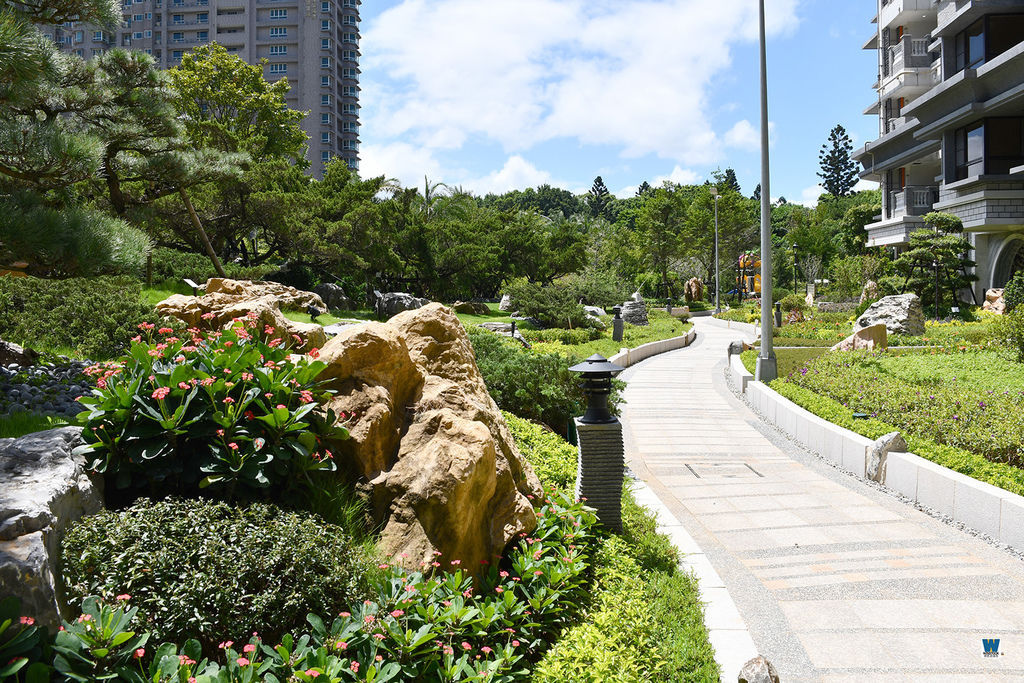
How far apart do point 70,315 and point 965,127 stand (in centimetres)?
3315

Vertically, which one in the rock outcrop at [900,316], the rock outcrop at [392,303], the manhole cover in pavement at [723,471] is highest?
the rock outcrop at [392,303]

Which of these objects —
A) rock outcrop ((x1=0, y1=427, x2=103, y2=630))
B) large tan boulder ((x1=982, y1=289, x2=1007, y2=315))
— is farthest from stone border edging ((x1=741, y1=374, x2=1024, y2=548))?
large tan boulder ((x1=982, y1=289, x2=1007, y2=315))

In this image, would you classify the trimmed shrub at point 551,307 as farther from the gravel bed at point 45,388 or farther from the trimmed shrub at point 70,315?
the gravel bed at point 45,388

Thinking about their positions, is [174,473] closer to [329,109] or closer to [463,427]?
[463,427]

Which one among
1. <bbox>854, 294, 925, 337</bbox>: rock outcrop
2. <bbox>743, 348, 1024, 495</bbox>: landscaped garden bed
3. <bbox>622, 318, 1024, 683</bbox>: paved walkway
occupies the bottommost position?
<bbox>622, 318, 1024, 683</bbox>: paved walkway

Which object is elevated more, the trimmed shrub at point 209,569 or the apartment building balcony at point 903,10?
the apartment building balcony at point 903,10

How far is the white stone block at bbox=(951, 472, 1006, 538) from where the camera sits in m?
6.64

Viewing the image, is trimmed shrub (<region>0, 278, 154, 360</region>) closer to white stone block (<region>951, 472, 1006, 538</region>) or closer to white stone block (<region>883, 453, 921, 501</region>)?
white stone block (<region>883, 453, 921, 501</region>)

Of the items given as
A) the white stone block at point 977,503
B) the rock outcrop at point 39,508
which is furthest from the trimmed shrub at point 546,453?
the white stone block at point 977,503

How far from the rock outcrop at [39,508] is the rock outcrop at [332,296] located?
2333 cm

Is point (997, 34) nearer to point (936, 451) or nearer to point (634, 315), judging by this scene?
point (634, 315)

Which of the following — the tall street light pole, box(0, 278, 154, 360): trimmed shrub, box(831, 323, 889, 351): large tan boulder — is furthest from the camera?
box(831, 323, 889, 351): large tan boulder

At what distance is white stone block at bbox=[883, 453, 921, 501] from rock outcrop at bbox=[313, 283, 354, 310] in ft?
71.2

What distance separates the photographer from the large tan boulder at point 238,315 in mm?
7074
